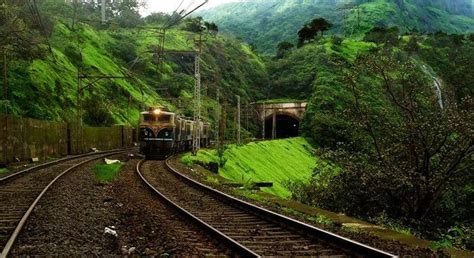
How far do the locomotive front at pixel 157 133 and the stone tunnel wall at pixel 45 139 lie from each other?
597 centimetres

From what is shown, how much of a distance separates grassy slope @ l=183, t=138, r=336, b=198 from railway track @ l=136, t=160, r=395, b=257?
11.7 m

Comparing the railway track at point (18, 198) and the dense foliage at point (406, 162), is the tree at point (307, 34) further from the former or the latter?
the railway track at point (18, 198)

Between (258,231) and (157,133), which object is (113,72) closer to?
(157,133)

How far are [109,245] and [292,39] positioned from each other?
16930cm

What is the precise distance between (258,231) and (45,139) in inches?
986

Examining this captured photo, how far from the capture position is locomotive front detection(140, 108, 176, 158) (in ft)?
107

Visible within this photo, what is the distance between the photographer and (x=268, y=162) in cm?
4512

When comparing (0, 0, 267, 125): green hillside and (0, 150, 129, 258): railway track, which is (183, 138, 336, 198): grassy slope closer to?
(0, 0, 267, 125): green hillside

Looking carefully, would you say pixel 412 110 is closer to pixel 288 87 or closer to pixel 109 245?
pixel 109 245

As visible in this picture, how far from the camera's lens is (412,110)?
70.3 feet

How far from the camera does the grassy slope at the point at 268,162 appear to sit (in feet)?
109

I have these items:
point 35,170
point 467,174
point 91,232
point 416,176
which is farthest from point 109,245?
point 467,174

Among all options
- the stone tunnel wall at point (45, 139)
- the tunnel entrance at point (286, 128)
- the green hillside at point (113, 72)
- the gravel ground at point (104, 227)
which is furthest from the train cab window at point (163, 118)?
the tunnel entrance at point (286, 128)

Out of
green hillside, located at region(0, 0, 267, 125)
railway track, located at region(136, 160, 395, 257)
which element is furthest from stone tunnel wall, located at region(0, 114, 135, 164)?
railway track, located at region(136, 160, 395, 257)
